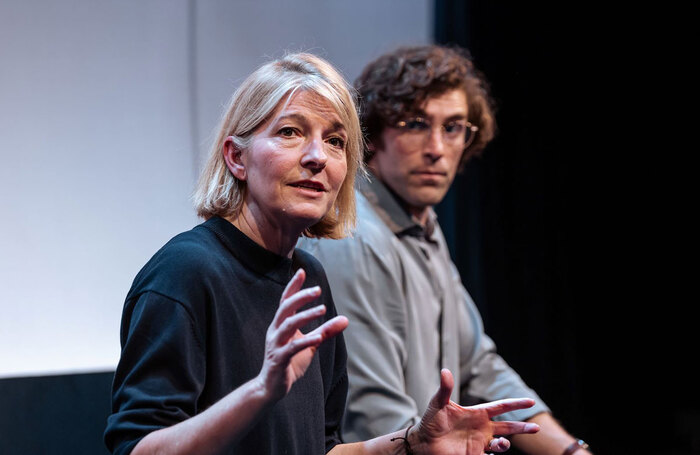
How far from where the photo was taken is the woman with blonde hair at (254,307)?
1.16 meters

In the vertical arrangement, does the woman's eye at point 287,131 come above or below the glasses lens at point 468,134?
above

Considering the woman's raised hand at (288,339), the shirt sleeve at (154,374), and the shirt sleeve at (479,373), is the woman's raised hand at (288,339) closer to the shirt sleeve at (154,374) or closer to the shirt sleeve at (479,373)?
the shirt sleeve at (154,374)

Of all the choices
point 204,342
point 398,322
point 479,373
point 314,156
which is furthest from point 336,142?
point 479,373

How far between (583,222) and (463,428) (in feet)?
6.40

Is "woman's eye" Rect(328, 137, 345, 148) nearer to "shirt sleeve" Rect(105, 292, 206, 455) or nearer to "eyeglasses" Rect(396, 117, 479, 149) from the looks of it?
"shirt sleeve" Rect(105, 292, 206, 455)

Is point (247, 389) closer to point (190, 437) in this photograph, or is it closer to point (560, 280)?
point (190, 437)

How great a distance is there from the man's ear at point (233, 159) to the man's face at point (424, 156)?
2.86 feet

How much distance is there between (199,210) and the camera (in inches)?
56.6

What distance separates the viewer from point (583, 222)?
319 centimetres

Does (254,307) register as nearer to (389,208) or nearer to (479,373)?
(389,208)

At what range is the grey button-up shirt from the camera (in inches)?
76.0

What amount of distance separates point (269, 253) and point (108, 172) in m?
0.70

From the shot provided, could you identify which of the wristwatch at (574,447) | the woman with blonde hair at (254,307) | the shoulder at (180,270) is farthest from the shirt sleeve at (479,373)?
the shoulder at (180,270)

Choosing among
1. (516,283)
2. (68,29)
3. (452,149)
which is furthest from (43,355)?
(516,283)
